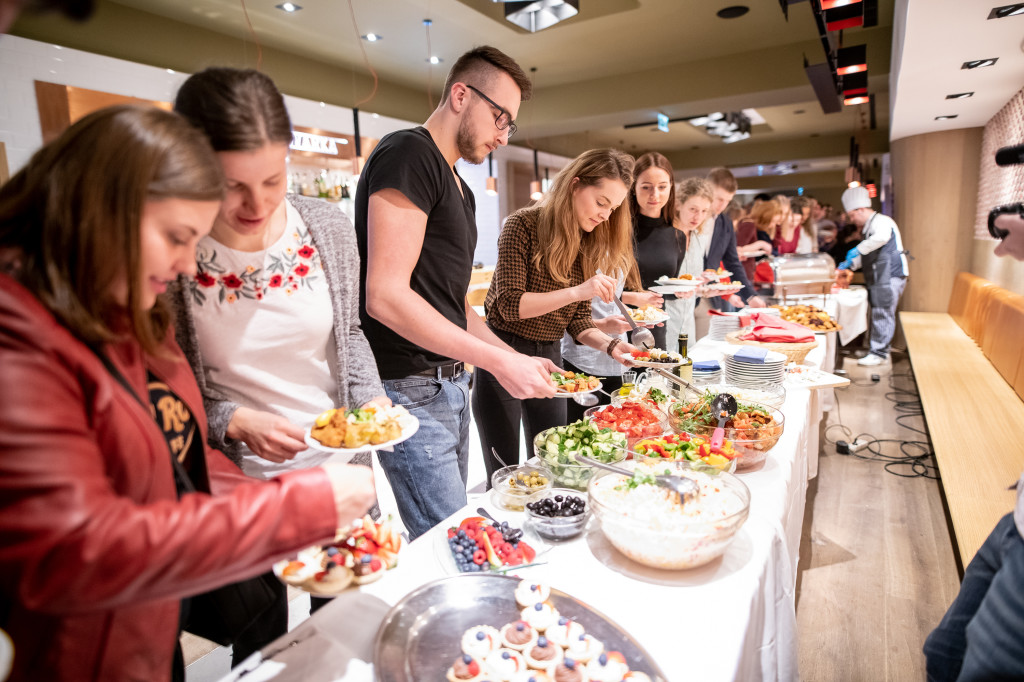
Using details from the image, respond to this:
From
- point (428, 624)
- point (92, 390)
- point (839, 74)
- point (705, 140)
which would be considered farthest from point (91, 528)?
point (705, 140)

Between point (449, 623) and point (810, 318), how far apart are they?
3754mm

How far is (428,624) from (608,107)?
28.5 feet

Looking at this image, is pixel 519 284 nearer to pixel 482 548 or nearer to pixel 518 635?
pixel 482 548

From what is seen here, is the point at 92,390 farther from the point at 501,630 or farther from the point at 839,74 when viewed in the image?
the point at 839,74

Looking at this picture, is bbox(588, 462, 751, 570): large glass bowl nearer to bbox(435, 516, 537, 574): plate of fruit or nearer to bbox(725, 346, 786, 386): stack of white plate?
bbox(435, 516, 537, 574): plate of fruit

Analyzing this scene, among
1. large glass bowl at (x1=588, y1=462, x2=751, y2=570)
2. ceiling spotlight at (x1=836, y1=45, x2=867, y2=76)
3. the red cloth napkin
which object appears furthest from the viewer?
ceiling spotlight at (x1=836, y1=45, x2=867, y2=76)

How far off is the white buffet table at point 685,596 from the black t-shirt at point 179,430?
0.32 meters

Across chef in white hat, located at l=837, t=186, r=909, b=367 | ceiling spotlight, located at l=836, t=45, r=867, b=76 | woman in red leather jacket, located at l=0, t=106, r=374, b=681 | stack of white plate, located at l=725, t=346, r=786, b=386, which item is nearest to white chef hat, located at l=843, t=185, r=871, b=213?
chef in white hat, located at l=837, t=186, r=909, b=367

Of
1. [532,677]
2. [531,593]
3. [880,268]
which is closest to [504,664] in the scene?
[532,677]

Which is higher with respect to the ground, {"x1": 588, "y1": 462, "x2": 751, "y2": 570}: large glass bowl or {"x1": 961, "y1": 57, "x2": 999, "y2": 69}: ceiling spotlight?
{"x1": 961, "y1": 57, "x2": 999, "y2": 69}: ceiling spotlight

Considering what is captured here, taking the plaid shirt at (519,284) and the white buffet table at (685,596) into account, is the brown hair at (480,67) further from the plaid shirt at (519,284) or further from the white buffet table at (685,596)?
the white buffet table at (685,596)

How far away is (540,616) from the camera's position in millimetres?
965

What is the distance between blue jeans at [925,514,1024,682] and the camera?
3.63 ft

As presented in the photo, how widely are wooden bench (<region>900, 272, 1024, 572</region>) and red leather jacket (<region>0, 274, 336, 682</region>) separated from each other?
86.5 inches
